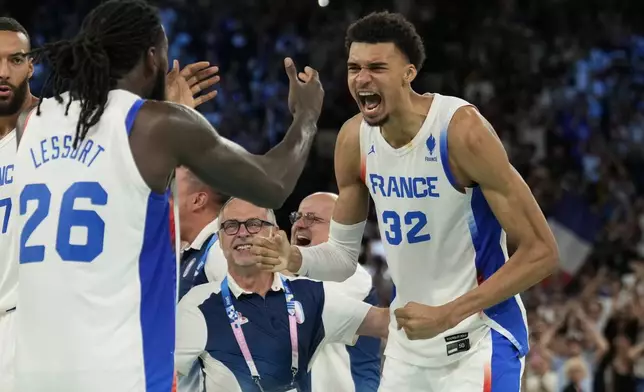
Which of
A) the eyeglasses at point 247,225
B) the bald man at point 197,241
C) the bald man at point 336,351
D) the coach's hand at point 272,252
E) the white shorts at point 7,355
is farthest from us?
the bald man at point 336,351

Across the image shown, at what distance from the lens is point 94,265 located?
3.77m

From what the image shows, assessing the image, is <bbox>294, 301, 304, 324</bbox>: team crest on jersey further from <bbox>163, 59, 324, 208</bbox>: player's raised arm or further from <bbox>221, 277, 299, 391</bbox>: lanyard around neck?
<bbox>163, 59, 324, 208</bbox>: player's raised arm

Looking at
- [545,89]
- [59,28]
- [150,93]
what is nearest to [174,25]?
[59,28]

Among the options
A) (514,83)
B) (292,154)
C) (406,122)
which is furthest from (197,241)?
(514,83)

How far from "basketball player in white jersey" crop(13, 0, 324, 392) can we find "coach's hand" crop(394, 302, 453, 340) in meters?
1.05

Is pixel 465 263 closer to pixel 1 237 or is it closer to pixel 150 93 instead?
pixel 150 93

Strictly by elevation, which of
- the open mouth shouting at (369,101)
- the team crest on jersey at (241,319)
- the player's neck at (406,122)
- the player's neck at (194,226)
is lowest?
the team crest on jersey at (241,319)

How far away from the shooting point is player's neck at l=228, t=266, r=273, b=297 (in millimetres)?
6023

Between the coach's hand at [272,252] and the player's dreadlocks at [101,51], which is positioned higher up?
the player's dreadlocks at [101,51]

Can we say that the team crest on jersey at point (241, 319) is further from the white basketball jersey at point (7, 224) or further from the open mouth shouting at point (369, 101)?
the open mouth shouting at point (369, 101)

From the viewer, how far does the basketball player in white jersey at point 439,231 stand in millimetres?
4812

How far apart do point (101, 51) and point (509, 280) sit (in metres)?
1.97

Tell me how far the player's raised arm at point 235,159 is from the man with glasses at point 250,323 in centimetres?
174

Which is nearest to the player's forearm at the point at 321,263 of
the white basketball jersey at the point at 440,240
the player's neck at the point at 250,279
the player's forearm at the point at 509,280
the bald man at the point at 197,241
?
the white basketball jersey at the point at 440,240
